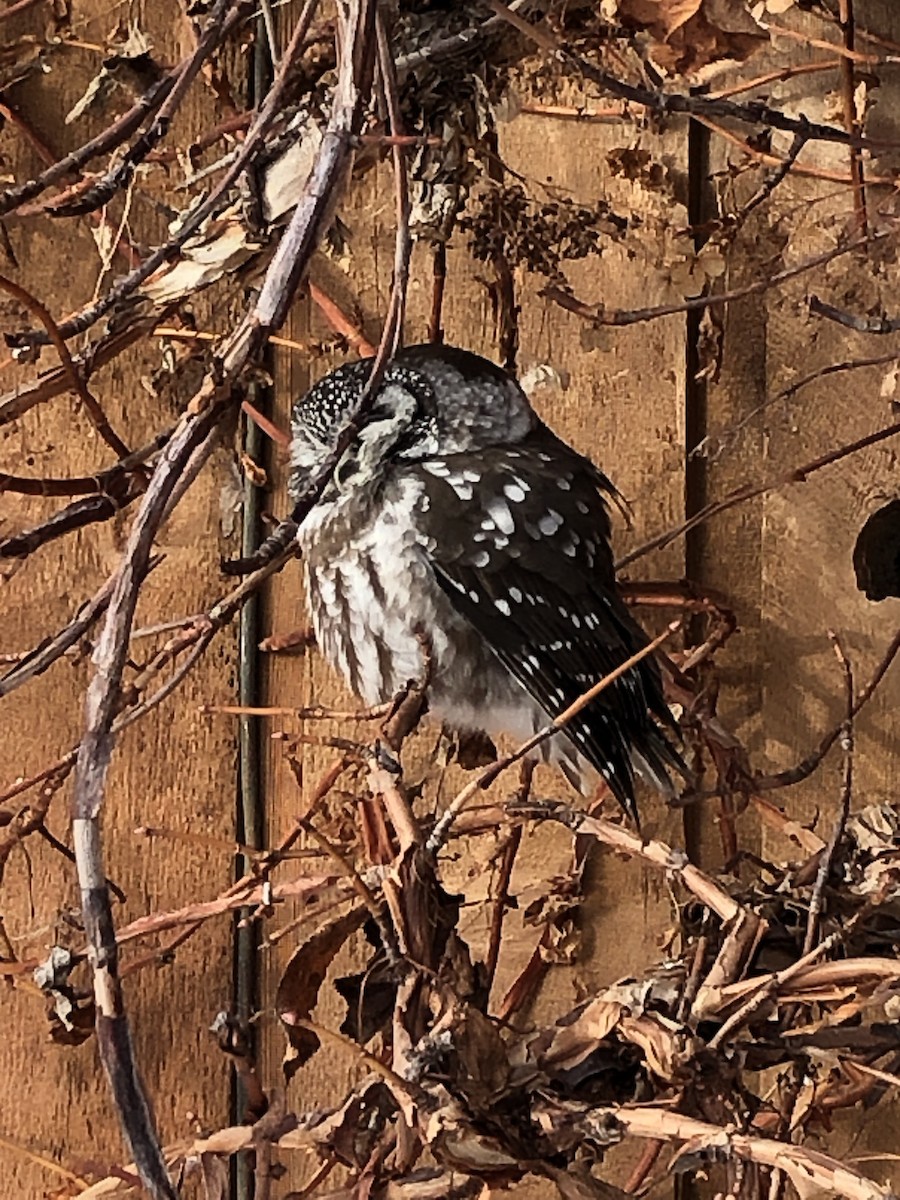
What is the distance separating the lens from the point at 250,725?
1047 mm

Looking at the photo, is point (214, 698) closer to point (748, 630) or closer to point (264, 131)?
point (748, 630)

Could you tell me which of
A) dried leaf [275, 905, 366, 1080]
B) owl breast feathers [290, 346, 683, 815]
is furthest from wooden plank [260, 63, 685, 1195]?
dried leaf [275, 905, 366, 1080]

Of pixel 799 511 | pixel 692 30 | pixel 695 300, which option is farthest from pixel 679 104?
pixel 799 511

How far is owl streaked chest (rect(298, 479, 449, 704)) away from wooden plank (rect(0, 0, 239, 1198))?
15 cm

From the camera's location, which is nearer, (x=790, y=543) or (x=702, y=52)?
(x=702, y=52)

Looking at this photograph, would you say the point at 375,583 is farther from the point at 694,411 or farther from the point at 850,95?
the point at 850,95

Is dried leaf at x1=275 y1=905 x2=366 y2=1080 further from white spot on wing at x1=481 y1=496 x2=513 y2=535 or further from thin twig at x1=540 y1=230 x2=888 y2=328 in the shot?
thin twig at x1=540 y1=230 x2=888 y2=328

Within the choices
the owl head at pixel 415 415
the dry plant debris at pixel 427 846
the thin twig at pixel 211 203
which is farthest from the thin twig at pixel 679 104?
the owl head at pixel 415 415

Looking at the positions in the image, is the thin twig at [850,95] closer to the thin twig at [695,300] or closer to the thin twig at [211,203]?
the thin twig at [695,300]

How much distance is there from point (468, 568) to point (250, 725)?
27 centimetres

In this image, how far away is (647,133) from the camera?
3.40ft

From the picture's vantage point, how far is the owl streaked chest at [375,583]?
0.89 m

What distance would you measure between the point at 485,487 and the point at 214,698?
298 millimetres

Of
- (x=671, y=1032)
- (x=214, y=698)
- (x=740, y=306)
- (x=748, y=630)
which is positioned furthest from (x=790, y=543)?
(x=671, y=1032)
